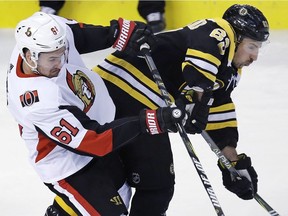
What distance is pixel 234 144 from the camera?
10.5 ft

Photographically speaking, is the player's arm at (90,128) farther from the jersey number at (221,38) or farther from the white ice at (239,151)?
the white ice at (239,151)

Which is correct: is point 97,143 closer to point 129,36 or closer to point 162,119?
point 162,119

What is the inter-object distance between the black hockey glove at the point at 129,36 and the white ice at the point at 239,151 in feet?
2.78

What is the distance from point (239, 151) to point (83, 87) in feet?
4.37

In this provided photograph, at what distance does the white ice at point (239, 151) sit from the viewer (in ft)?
11.7

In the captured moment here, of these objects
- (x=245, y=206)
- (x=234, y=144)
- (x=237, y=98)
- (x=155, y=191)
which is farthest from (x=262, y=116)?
(x=155, y=191)

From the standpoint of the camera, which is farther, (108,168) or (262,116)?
(262,116)

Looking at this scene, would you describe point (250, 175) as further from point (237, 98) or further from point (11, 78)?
point (237, 98)

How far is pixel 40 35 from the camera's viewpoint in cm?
261

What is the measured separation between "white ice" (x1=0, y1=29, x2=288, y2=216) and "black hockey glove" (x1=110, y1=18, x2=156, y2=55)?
849 millimetres

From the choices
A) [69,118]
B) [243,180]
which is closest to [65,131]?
[69,118]

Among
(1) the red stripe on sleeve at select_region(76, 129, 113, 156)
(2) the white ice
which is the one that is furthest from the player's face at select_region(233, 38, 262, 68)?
(2) the white ice

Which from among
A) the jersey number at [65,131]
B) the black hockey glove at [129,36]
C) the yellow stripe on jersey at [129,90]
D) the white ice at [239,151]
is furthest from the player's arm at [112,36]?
Result: the white ice at [239,151]

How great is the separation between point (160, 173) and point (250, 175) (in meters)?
0.38
